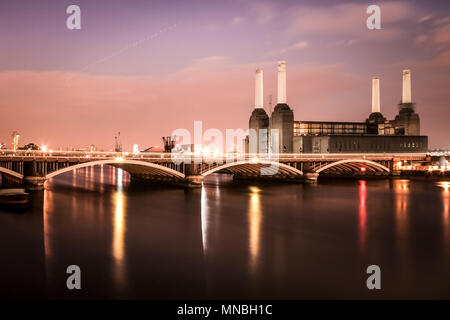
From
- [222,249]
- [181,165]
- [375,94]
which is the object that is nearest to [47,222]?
[222,249]

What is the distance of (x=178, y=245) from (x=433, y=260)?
41.2 ft

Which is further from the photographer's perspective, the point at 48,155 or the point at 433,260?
the point at 48,155

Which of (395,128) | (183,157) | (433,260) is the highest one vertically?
(395,128)

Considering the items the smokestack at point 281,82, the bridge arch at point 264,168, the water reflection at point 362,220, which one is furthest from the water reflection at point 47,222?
the smokestack at point 281,82

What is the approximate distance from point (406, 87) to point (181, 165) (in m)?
71.6

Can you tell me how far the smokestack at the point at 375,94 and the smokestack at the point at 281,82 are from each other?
27468 mm

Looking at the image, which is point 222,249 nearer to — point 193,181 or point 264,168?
point 193,181

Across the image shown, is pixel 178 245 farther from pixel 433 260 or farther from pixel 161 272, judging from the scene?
pixel 433 260

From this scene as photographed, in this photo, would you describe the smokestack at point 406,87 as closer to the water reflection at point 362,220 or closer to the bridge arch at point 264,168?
the bridge arch at point 264,168

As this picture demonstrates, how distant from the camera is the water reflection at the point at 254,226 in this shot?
681 inches

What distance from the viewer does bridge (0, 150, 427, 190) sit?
118 ft

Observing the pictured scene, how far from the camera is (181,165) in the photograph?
4691 centimetres

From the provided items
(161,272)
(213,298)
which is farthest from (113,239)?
(213,298)
